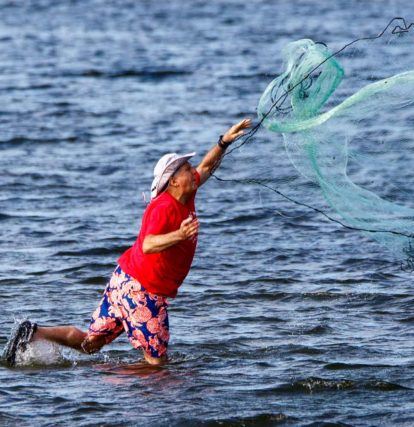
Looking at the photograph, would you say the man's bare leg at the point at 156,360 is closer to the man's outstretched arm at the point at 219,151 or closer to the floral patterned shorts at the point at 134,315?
the floral patterned shorts at the point at 134,315

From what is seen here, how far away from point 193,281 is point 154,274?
3.10 m

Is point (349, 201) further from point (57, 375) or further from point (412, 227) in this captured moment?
point (57, 375)

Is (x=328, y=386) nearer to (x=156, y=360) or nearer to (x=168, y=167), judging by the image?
(x=156, y=360)

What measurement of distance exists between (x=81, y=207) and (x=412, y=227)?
7.00m

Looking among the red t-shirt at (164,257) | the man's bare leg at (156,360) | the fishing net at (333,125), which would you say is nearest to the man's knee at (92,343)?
the man's bare leg at (156,360)

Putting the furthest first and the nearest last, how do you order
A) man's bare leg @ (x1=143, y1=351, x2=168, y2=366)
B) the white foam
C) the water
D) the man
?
the white foam, man's bare leg @ (x1=143, y1=351, x2=168, y2=366), the man, the water

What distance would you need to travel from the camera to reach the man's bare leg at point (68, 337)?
9.17 m

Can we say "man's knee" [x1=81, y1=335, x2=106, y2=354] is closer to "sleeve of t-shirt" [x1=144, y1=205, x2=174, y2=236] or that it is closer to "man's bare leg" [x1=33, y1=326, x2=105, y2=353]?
"man's bare leg" [x1=33, y1=326, x2=105, y2=353]

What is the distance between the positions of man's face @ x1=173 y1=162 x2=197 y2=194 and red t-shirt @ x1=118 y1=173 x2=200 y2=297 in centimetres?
11

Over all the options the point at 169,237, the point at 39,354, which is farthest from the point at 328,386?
the point at 39,354

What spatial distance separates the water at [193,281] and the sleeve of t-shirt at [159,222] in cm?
112

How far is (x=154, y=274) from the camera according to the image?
28.6 feet

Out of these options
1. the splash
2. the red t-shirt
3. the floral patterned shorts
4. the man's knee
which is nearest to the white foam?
the man's knee

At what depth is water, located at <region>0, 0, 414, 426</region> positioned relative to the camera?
27.6 ft
